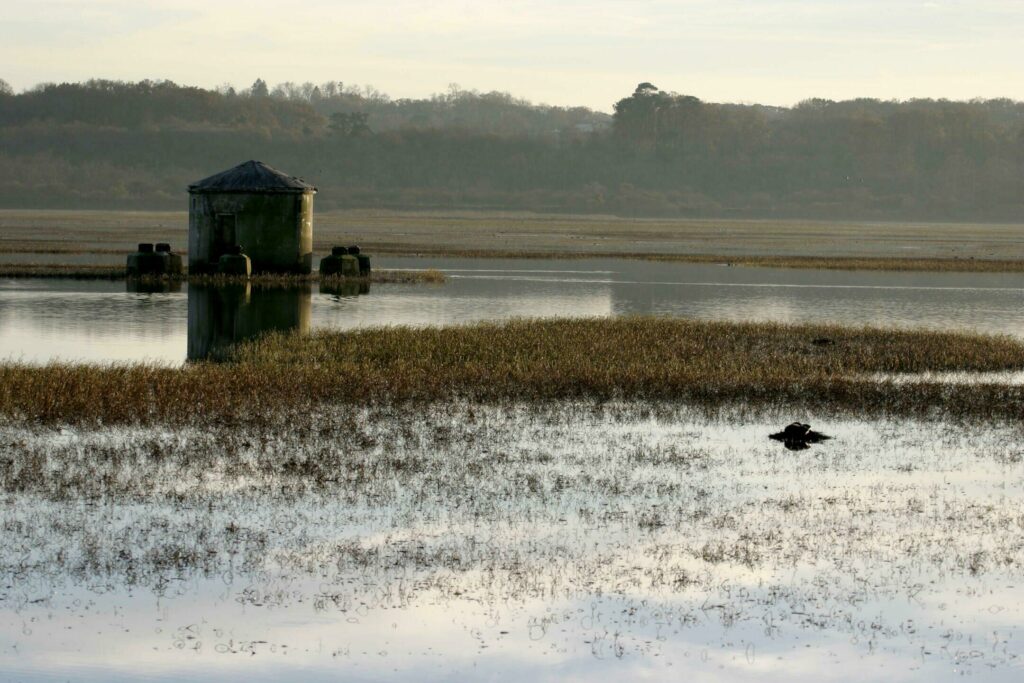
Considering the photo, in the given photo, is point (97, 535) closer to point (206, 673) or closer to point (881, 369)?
point (206, 673)

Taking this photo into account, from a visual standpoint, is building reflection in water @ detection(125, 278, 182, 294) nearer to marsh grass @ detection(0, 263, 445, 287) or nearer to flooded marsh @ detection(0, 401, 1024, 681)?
marsh grass @ detection(0, 263, 445, 287)

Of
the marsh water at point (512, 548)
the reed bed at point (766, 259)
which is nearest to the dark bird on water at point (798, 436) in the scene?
the marsh water at point (512, 548)

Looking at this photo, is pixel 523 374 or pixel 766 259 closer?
pixel 523 374

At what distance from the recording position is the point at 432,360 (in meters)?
28.0

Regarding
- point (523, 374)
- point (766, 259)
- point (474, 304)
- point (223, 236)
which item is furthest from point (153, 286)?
point (766, 259)

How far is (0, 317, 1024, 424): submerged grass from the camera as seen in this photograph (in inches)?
859

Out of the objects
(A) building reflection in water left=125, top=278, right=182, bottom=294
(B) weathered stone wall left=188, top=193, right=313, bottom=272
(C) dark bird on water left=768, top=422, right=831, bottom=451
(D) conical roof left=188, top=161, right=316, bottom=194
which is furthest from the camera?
(B) weathered stone wall left=188, top=193, right=313, bottom=272

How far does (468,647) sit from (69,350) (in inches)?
829

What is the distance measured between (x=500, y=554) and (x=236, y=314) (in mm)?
26089

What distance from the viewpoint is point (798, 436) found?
20.2 m

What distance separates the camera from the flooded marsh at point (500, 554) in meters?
10.8

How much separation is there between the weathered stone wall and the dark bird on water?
3285 centimetres

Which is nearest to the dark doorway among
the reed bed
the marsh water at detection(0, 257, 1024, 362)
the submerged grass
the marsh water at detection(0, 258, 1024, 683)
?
the marsh water at detection(0, 257, 1024, 362)

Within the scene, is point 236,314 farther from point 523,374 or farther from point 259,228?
point 523,374
